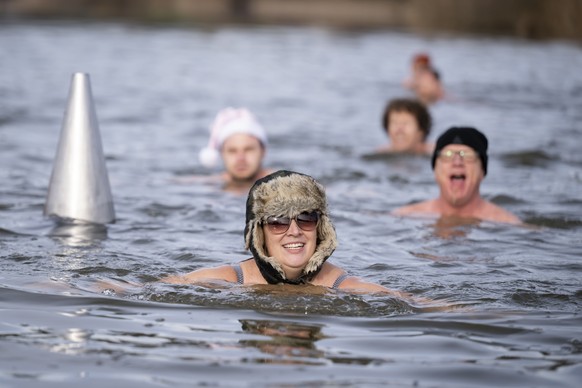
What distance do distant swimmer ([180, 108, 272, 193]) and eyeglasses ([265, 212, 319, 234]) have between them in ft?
17.1

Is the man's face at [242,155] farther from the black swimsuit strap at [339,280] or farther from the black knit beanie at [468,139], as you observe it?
the black swimsuit strap at [339,280]

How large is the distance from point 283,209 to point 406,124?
830 centimetres

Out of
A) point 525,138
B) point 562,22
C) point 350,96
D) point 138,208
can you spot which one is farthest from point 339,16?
point 138,208

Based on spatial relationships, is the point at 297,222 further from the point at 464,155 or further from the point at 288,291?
the point at 464,155

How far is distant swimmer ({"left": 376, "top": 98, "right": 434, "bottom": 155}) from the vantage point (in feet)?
50.9

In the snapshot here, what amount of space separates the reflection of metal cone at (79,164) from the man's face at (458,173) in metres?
3.02

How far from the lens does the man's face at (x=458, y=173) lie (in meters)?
11.0

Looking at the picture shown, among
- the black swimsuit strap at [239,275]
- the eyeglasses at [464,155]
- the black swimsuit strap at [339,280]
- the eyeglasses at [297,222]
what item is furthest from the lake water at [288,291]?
the eyeglasses at [464,155]

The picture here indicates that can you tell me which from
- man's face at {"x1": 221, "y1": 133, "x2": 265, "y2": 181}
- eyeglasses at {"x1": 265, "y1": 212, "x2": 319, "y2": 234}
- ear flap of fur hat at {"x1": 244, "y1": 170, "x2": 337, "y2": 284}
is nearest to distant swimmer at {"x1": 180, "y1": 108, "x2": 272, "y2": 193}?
man's face at {"x1": 221, "y1": 133, "x2": 265, "y2": 181}

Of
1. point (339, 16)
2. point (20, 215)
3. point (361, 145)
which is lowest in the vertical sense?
point (20, 215)

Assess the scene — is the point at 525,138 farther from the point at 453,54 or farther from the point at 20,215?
the point at 453,54

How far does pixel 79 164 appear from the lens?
10312mm

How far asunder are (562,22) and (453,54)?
6.89 m

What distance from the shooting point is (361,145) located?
705 inches
